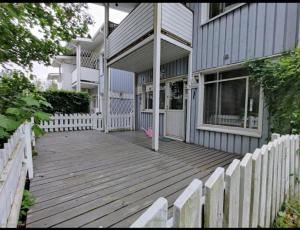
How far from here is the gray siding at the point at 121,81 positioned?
1004 centimetres

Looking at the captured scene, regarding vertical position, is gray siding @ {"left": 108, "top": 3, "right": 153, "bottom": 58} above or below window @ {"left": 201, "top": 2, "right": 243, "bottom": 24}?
below

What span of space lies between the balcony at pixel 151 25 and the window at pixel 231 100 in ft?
5.06

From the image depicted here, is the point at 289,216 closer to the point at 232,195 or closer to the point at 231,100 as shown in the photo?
the point at 232,195

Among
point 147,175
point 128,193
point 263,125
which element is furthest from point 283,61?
point 128,193

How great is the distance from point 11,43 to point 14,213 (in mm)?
2530

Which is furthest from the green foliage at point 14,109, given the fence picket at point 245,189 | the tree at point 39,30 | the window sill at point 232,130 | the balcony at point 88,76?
the balcony at point 88,76

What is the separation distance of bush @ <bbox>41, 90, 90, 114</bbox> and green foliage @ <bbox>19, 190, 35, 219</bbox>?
664 cm

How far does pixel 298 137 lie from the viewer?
254cm

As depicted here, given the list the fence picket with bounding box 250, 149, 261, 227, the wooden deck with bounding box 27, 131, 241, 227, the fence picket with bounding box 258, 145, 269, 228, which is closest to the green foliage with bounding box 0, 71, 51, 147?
the wooden deck with bounding box 27, 131, 241, 227

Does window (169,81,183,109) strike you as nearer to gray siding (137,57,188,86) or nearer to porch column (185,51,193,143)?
gray siding (137,57,188,86)

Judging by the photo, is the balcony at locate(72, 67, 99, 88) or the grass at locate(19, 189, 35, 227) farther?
the balcony at locate(72, 67, 99, 88)

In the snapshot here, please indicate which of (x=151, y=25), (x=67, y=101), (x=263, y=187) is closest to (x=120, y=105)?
(x=67, y=101)

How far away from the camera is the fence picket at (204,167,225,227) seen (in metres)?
1.01

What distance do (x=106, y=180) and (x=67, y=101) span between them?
271 inches
